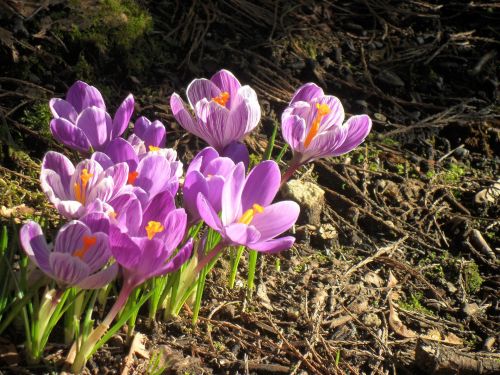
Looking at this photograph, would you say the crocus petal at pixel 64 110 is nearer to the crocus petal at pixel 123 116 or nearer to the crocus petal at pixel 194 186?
the crocus petal at pixel 123 116

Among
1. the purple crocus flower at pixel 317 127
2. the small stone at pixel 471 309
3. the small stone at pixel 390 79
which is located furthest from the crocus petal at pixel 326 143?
the small stone at pixel 390 79

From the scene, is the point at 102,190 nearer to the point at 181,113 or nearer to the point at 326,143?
the point at 181,113

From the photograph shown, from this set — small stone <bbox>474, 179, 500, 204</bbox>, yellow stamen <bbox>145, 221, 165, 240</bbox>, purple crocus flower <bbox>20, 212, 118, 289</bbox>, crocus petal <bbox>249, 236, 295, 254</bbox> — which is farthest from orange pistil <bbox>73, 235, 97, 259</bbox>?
small stone <bbox>474, 179, 500, 204</bbox>

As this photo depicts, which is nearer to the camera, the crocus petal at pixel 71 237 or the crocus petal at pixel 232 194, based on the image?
the crocus petal at pixel 71 237

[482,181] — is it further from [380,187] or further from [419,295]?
[419,295]

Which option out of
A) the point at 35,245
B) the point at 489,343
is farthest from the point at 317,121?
the point at 489,343

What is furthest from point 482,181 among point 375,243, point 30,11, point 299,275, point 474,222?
point 30,11
